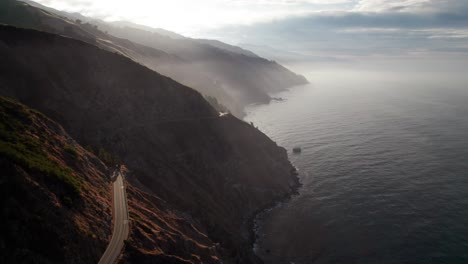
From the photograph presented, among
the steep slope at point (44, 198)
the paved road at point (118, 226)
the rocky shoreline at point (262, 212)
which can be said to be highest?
the steep slope at point (44, 198)

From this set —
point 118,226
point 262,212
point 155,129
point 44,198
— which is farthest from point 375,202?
point 44,198

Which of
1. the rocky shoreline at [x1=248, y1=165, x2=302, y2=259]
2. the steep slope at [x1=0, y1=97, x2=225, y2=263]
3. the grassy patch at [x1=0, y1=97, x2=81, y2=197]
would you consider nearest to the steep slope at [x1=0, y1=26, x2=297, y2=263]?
the rocky shoreline at [x1=248, y1=165, x2=302, y2=259]

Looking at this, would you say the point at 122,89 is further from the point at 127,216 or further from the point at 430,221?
the point at 430,221

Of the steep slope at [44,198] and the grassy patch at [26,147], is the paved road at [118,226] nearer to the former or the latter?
the steep slope at [44,198]

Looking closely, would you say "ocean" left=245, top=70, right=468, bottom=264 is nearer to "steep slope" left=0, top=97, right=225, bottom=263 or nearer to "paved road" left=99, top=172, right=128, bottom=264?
"steep slope" left=0, top=97, right=225, bottom=263

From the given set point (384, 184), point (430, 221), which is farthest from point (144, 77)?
point (430, 221)

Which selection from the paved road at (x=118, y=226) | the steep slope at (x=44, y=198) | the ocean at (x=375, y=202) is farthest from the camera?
the ocean at (x=375, y=202)

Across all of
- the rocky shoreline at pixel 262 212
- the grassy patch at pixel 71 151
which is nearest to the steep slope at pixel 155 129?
the rocky shoreline at pixel 262 212
